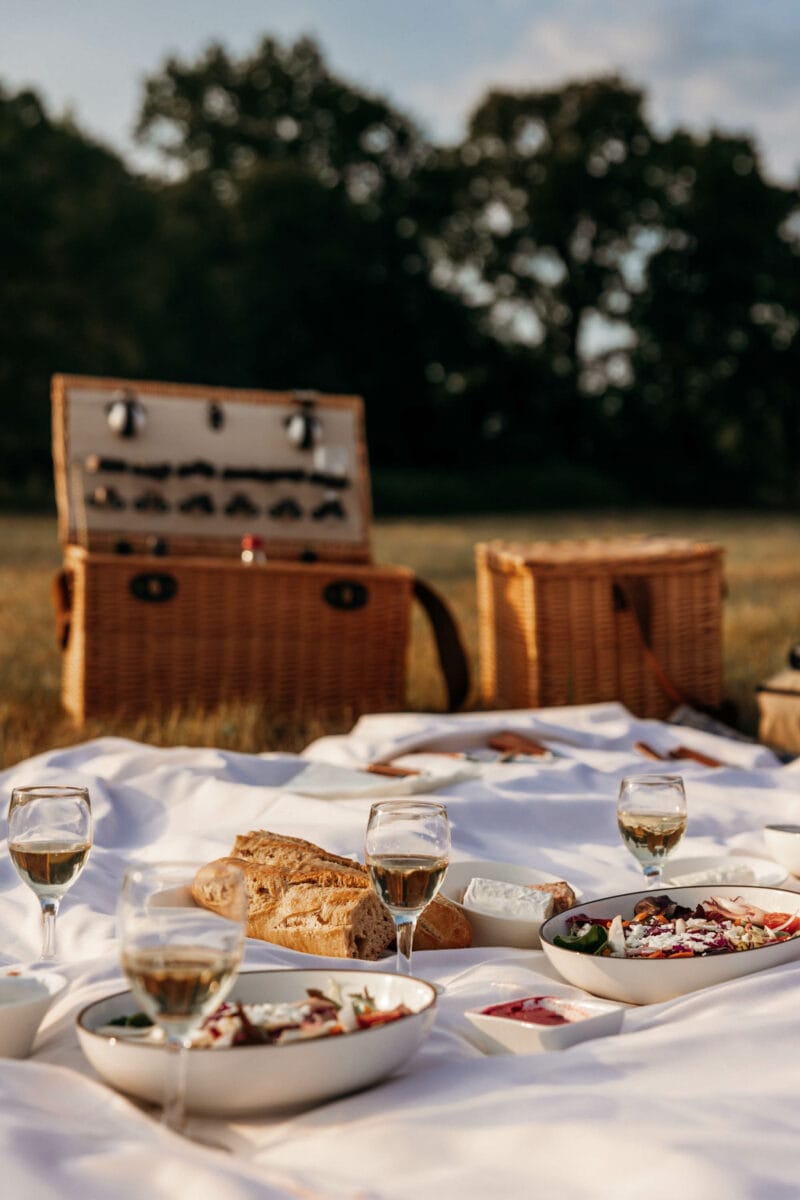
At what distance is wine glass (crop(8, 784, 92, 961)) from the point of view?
1.77 m

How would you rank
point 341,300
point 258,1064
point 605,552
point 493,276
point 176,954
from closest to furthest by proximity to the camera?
point 176,954, point 258,1064, point 605,552, point 341,300, point 493,276

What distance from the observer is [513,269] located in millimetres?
29812

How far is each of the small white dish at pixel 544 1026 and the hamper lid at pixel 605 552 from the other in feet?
11.1

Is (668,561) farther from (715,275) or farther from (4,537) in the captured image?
(715,275)

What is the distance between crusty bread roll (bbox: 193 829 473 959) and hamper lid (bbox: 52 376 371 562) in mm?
3396

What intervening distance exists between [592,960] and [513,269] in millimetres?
29233

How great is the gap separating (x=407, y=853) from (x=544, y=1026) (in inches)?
9.8

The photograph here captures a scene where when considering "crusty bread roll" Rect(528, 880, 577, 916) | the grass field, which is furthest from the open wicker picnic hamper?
"crusty bread roll" Rect(528, 880, 577, 916)

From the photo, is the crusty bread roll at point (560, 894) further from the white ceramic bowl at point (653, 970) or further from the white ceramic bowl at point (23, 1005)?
the white ceramic bowl at point (23, 1005)

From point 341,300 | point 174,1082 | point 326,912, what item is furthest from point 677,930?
point 341,300

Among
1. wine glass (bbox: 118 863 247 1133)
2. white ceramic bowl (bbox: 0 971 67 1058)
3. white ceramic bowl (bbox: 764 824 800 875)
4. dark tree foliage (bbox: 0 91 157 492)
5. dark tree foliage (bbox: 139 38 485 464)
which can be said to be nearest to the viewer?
wine glass (bbox: 118 863 247 1133)

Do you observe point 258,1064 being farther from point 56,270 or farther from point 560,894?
point 56,270

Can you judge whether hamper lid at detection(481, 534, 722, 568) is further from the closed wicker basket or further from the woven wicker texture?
the woven wicker texture

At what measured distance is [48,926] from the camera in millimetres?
1860
